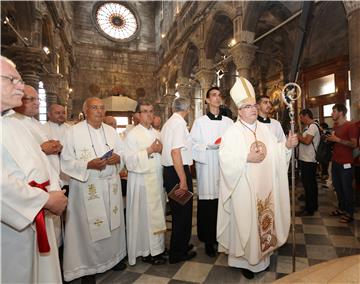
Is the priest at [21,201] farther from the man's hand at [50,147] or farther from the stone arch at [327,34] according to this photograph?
the stone arch at [327,34]

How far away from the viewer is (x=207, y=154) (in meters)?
3.15

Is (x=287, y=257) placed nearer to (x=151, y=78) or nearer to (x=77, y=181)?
(x=77, y=181)

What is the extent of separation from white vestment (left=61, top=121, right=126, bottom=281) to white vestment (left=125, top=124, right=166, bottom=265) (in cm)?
22

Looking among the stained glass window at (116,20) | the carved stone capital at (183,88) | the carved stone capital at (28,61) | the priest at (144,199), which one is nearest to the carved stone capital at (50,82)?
the carved stone capital at (28,61)

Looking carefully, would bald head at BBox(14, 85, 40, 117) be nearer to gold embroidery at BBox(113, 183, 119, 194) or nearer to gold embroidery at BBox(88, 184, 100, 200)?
gold embroidery at BBox(88, 184, 100, 200)

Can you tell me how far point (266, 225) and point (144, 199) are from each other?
4.50 ft

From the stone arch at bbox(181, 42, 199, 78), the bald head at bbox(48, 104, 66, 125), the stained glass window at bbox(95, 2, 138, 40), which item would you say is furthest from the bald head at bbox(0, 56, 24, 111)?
the stained glass window at bbox(95, 2, 138, 40)

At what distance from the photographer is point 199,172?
10.5ft

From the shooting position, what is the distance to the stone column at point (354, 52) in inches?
175

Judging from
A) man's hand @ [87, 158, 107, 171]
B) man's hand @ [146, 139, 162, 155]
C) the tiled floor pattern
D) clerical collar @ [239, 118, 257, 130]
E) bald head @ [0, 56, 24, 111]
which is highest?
bald head @ [0, 56, 24, 111]

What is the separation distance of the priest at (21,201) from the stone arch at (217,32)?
10064 mm

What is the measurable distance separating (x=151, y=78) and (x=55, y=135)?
18.4 m

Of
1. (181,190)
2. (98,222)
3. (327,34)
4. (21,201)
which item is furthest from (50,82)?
(327,34)

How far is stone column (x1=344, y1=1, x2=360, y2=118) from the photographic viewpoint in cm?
445
